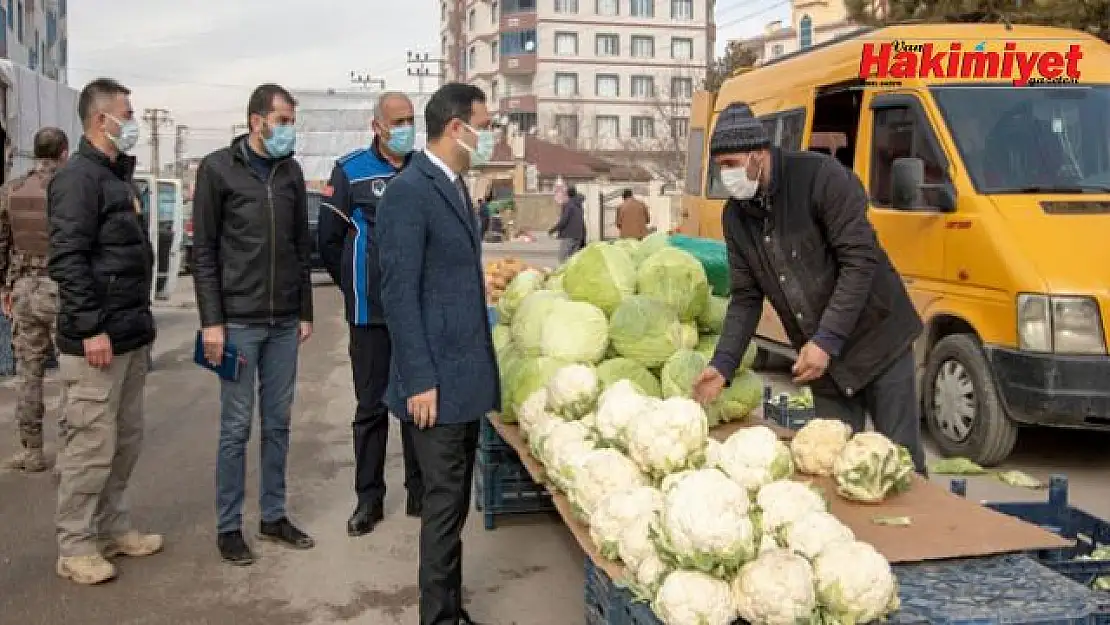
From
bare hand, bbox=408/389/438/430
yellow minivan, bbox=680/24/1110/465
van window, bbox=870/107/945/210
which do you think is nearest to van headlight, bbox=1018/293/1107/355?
yellow minivan, bbox=680/24/1110/465

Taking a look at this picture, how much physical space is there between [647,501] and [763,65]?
8273mm

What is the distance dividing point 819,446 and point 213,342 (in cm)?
295

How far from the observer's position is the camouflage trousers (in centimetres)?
704

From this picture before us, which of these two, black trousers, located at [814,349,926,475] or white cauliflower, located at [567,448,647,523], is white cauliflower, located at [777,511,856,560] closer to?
white cauliflower, located at [567,448,647,523]

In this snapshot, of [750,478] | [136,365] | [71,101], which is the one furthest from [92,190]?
[71,101]

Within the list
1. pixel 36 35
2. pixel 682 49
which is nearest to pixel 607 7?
pixel 682 49

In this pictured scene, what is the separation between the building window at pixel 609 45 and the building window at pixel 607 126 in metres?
4.89

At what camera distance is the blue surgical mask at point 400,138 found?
586 centimetres

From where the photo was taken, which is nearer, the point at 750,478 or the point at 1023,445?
the point at 750,478

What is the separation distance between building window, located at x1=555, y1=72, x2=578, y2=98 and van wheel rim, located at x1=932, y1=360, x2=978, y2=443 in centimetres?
7454

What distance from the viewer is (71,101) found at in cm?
1375

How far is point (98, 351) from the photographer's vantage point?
4816mm

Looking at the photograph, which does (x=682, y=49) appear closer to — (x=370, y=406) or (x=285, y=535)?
→ (x=370, y=406)

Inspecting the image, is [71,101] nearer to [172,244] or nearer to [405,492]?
[172,244]
